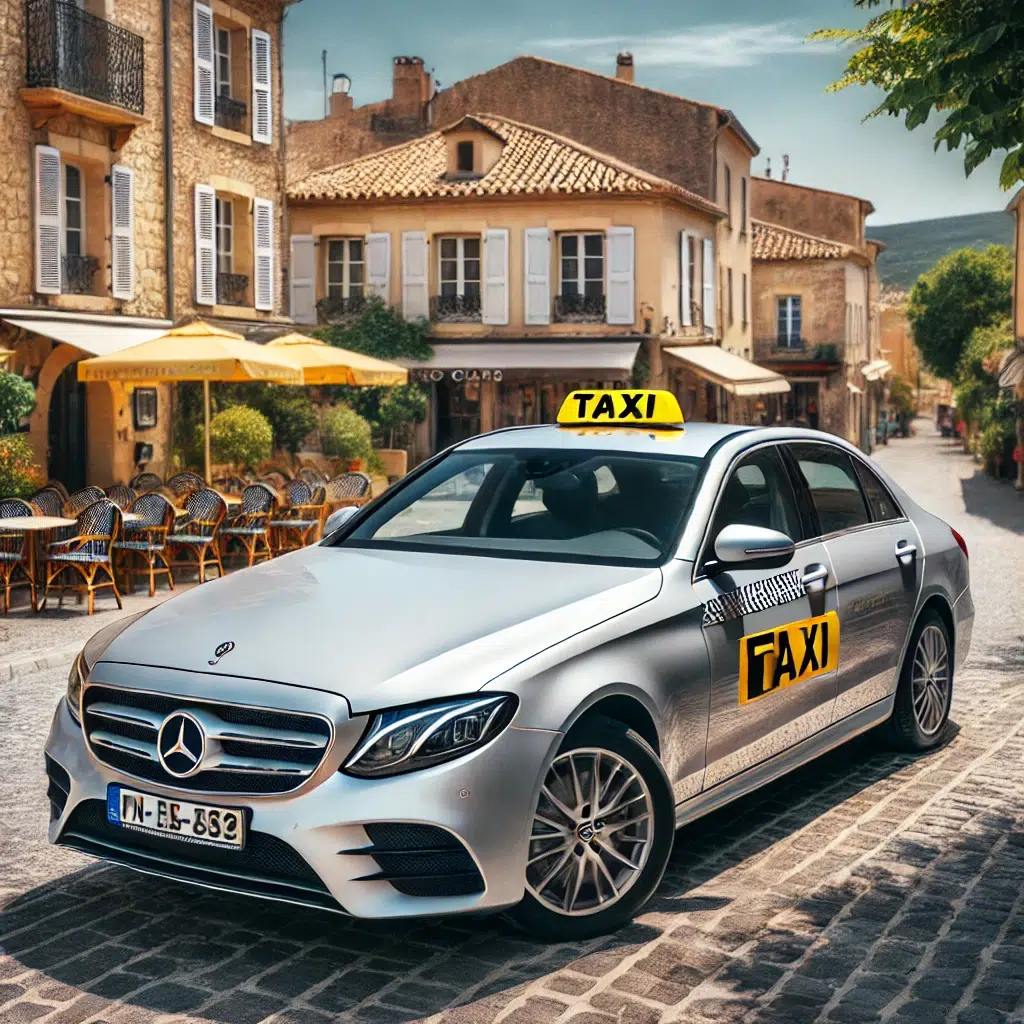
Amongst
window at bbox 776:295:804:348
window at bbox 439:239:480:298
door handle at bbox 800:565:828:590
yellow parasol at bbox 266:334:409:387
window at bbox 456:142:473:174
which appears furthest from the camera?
window at bbox 776:295:804:348

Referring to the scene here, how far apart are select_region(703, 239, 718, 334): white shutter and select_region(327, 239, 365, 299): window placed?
9273 mm

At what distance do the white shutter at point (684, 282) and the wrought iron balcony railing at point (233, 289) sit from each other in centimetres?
1420

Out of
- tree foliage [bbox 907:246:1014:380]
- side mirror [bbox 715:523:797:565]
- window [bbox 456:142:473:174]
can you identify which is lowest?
side mirror [bbox 715:523:797:565]

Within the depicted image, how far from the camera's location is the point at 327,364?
62.6 feet

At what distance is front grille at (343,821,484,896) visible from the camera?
4098 millimetres

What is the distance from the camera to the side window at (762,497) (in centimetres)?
568

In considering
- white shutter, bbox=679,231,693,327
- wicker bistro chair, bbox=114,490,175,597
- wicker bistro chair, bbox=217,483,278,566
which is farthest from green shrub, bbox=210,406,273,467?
white shutter, bbox=679,231,693,327

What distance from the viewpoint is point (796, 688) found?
566 centimetres

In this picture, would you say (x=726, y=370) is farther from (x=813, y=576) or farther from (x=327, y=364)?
(x=813, y=576)

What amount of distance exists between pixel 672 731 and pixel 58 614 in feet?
29.4

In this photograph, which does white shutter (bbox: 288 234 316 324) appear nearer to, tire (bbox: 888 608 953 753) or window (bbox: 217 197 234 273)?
window (bbox: 217 197 234 273)

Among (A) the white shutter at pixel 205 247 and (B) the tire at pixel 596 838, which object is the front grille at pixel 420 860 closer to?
(B) the tire at pixel 596 838

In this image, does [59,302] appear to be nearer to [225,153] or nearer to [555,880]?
[225,153]

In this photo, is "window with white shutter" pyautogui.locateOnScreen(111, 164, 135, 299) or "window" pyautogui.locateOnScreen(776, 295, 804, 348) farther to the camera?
"window" pyautogui.locateOnScreen(776, 295, 804, 348)
